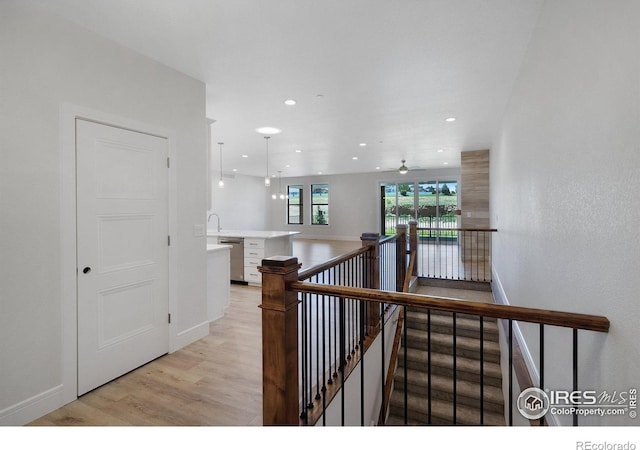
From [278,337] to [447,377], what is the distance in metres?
3.59

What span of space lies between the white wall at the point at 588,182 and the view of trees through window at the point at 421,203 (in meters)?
8.98

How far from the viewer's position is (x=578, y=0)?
5.08 feet

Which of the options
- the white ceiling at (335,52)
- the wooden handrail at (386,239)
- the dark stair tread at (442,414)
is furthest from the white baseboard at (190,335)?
the dark stair tread at (442,414)

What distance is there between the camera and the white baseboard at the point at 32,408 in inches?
78.6

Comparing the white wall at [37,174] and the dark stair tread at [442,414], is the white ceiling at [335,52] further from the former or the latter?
the dark stair tread at [442,414]

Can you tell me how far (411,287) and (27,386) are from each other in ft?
15.9

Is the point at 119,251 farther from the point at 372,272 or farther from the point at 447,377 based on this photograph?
the point at 447,377

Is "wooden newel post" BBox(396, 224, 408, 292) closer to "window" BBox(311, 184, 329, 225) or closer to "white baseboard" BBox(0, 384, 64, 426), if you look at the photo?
"white baseboard" BBox(0, 384, 64, 426)

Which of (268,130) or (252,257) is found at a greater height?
(268,130)

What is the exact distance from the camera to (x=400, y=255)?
5.20 metres

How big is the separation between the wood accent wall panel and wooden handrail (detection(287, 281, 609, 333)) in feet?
21.6

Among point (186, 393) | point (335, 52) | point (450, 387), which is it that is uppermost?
point (335, 52)

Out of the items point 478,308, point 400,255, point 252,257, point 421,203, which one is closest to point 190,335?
point 252,257

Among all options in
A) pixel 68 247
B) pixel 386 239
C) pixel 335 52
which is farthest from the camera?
pixel 386 239
